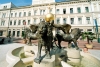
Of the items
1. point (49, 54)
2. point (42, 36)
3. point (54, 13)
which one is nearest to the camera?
point (42, 36)

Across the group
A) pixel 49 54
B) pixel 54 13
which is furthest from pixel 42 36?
pixel 54 13

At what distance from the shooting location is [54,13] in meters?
28.4

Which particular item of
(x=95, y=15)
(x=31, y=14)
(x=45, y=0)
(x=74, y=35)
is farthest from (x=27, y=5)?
(x=74, y=35)

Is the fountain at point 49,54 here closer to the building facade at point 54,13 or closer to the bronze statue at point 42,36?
the bronze statue at point 42,36

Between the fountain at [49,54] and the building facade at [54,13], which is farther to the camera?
the building facade at [54,13]

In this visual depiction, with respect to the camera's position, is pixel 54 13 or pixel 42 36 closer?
pixel 42 36

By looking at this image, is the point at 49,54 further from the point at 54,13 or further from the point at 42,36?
the point at 54,13

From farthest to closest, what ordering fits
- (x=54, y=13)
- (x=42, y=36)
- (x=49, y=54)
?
1. (x=54, y=13)
2. (x=49, y=54)
3. (x=42, y=36)

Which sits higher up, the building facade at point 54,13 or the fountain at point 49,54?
the building facade at point 54,13

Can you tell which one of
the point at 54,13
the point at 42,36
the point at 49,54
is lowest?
the point at 49,54

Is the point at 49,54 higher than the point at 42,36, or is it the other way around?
the point at 42,36

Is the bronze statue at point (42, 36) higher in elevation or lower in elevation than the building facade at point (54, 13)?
lower

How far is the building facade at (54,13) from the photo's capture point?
24.7m

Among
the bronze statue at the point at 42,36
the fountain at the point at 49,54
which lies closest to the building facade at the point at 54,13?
the fountain at the point at 49,54
